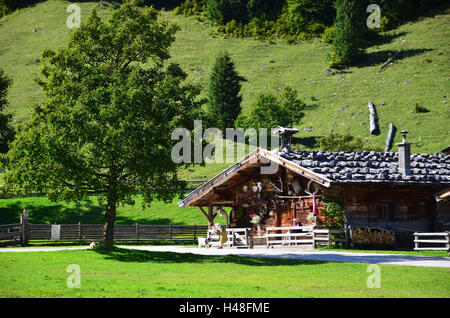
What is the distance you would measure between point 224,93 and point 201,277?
76.4 m

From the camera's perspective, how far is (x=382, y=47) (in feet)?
348

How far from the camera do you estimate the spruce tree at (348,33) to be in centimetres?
10219

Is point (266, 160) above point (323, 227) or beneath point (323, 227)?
above

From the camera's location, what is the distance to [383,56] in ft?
335

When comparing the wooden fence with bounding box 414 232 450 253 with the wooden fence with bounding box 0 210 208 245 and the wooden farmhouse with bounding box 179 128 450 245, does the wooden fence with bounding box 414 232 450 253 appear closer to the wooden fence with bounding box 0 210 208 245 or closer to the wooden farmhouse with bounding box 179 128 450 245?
the wooden farmhouse with bounding box 179 128 450 245

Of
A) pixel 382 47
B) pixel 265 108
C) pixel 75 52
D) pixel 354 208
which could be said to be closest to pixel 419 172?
pixel 354 208

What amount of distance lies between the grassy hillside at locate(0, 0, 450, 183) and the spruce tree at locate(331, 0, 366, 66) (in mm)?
2718

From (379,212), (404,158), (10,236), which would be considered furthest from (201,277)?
(10,236)

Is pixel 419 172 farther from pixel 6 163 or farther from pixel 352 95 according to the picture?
pixel 352 95

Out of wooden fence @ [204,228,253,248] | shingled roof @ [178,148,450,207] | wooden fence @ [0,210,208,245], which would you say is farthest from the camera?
wooden fence @ [0,210,208,245]

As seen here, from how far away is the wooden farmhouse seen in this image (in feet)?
97.1

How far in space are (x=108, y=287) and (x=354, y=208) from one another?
58.5 ft

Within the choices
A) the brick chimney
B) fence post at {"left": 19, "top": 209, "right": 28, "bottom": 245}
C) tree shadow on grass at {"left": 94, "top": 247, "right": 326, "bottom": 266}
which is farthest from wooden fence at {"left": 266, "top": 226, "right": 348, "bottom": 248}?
fence post at {"left": 19, "top": 209, "right": 28, "bottom": 245}

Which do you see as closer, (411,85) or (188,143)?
(188,143)
